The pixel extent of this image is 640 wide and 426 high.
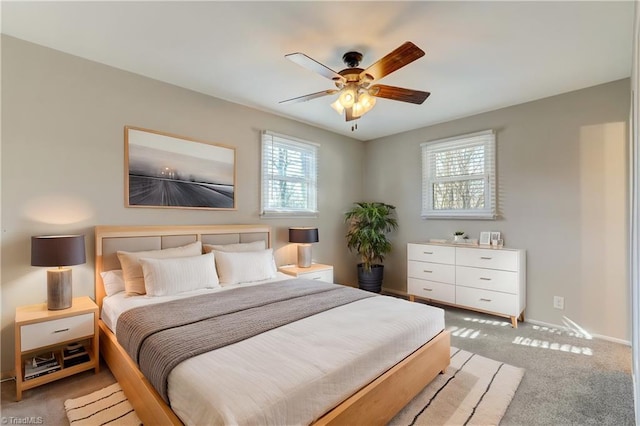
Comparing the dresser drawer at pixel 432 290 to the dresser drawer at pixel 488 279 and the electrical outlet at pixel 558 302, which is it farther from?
the electrical outlet at pixel 558 302

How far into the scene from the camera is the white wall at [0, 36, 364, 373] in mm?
2287

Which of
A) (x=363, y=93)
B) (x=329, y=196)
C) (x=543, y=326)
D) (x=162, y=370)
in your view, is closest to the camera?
(x=162, y=370)

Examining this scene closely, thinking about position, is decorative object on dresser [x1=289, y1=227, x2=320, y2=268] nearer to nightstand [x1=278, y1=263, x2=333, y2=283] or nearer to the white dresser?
nightstand [x1=278, y1=263, x2=333, y2=283]

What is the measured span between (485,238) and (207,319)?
3418mm

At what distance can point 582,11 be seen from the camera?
1.97 metres

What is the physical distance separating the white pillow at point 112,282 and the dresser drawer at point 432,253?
11.2 feet

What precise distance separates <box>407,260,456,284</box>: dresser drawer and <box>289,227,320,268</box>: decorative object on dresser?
144 centimetres

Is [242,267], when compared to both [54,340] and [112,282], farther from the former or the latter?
[54,340]

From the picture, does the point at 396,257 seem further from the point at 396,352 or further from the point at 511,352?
the point at 396,352

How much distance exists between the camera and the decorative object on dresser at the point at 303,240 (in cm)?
389

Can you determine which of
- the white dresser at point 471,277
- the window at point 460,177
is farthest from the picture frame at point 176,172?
the window at point 460,177

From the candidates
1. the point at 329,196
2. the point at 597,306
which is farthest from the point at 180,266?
the point at 597,306

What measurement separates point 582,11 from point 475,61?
29.0 inches

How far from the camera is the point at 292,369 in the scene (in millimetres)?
1393
